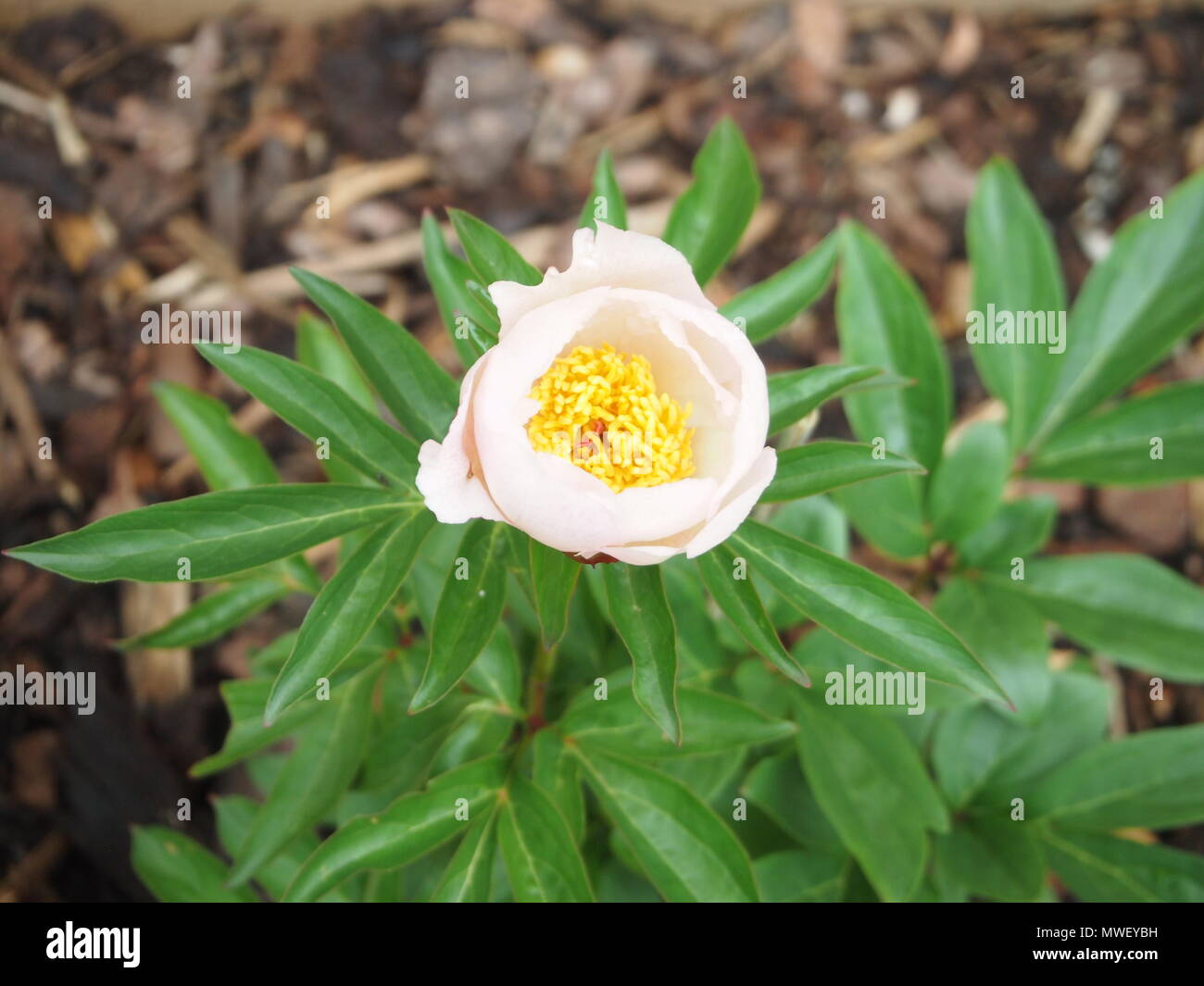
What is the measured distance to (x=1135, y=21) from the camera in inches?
97.1

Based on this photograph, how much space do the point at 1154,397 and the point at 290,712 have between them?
1.28 metres

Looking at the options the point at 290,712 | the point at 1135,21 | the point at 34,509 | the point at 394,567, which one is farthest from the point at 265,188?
the point at 1135,21

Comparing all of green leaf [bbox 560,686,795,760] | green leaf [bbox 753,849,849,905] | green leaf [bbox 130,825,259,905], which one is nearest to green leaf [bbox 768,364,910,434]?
green leaf [bbox 560,686,795,760]

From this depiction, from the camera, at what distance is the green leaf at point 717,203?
121cm

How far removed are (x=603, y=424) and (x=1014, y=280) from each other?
917mm

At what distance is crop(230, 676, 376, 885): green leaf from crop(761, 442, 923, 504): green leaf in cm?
59

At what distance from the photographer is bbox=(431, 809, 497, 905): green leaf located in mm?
1141

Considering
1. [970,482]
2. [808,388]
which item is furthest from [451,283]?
[970,482]

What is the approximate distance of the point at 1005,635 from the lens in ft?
4.75

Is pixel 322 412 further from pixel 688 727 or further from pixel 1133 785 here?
pixel 1133 785

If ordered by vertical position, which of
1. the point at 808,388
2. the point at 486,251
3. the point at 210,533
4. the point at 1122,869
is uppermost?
the point at 486,251

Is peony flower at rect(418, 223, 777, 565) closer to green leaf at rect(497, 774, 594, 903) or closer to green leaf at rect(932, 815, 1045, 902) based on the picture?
green leaf at rect(497, 774, 594, 903)

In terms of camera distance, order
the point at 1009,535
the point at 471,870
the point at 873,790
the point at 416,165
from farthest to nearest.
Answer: the point at 416,165 < the point at 1009,535 < the point at 873,790 < the point at 471,870

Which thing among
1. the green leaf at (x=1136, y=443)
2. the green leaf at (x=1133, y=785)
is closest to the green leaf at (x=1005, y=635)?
the green leaf at (x=1133, y=785)
